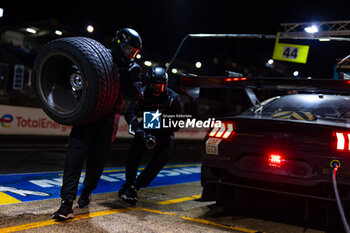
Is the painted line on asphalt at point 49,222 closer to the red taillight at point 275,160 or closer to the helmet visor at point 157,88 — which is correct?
the helmet visor at point 157,88

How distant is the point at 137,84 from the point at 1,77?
16918 millimetres

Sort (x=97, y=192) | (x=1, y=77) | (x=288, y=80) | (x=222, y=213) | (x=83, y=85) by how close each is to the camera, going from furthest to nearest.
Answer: (x=1, y=77) → (x=97, y=192) → (x=222, y=213) → (x=288, y=80) → (x=83, y=85)

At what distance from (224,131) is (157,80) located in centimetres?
122

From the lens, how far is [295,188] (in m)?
3.64

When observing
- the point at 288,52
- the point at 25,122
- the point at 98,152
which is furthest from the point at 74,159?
the point at 288,52

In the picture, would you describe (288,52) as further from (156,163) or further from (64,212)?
(64,212)

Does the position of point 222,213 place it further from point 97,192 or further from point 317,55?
point 317,55

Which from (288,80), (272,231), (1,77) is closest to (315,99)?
(288,80)

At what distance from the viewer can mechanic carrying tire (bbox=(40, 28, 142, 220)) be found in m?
3.52

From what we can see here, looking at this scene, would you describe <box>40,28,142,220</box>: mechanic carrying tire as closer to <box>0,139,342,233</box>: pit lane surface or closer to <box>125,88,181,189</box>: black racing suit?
<box>0,139,342,233</box>: pit lane surface

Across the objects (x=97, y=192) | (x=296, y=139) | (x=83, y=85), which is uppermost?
(x=83, y=85)

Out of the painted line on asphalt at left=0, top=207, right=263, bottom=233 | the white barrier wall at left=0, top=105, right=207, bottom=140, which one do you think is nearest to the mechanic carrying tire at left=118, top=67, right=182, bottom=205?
the painted line on asphalt at left=0, top=207, right=263, bottom=233

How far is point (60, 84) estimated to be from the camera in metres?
3.98

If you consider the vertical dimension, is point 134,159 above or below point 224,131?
below
